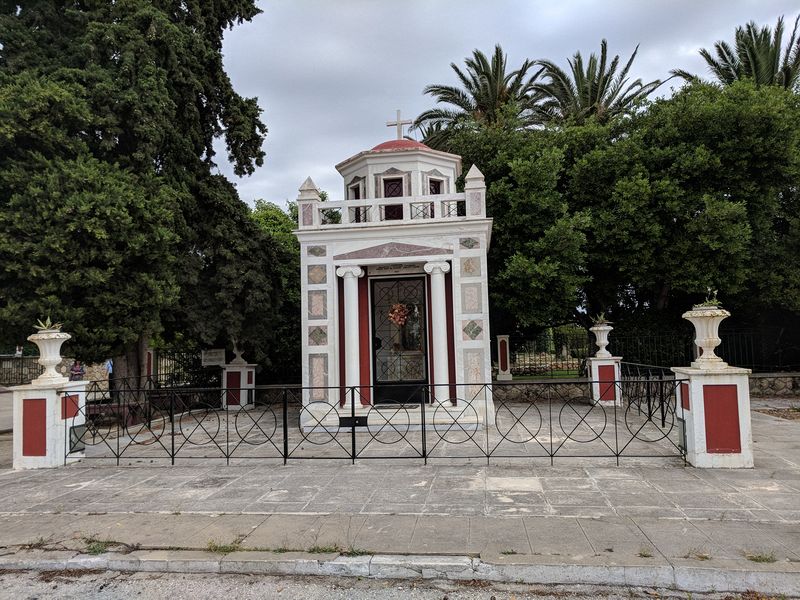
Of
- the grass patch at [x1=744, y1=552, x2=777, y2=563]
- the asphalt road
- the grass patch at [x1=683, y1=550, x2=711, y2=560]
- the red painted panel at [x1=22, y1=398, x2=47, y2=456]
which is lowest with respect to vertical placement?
the asphalt road

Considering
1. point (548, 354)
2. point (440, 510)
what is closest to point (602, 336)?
point (548, 354)

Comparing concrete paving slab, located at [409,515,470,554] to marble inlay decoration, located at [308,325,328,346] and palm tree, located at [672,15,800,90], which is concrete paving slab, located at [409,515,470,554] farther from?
palm tree, located at [672,15,800,90]

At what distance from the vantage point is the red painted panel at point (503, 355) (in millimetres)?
18028

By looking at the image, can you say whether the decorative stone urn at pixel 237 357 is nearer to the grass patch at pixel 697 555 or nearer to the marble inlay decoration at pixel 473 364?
the marble inlay decoration at pixel 473 364

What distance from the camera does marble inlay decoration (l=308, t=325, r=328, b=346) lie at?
12.6m

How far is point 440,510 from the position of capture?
5805mm

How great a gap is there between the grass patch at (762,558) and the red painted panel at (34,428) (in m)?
9.96

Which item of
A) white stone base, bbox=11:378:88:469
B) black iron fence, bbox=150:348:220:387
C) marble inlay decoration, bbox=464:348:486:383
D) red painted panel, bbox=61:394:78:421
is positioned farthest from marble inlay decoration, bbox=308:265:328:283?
black iron fence, bbox=150:348:220:387

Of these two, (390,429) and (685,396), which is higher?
(685,396)

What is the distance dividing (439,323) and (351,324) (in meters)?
2.16

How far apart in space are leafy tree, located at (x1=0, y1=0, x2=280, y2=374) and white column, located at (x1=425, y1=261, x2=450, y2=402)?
5585 millimetres

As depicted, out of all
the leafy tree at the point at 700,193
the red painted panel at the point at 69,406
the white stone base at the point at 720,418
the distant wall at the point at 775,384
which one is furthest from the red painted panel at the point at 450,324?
the distant wall at the point at 775,384

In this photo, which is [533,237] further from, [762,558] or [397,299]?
[762,558]

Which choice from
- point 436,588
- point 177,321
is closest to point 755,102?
point 436,588
